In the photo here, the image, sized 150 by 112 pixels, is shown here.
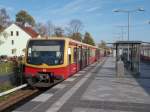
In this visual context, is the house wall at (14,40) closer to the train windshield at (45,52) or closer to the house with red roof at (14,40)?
the house with red roof at (14,40)

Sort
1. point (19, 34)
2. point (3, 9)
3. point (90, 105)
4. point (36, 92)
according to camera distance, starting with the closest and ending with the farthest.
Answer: point (90, 105), point (36, 92), point (19, 34), point (3, 9)

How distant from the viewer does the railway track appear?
549 inches

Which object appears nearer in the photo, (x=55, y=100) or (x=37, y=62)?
(x=55, y=100)

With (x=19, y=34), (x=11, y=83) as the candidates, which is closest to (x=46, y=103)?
(x=11, y=83)

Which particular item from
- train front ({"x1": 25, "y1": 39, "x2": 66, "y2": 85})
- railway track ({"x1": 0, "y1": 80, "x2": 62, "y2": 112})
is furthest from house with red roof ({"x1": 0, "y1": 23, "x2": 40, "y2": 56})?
railway track ({"x1": 0, "y1": 80, "x2": 62, "y2": 112})

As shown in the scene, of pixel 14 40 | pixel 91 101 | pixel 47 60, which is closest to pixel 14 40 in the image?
pixel 14 40

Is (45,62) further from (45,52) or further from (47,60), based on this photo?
(45,52)

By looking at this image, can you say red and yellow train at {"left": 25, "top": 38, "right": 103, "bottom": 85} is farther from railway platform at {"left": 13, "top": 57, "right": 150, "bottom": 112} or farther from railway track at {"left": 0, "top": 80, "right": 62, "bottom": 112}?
railway platform at {"left": 13, "top": 57, "right": 150, "bottom": 112}

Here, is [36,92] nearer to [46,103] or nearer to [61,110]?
[46,103]

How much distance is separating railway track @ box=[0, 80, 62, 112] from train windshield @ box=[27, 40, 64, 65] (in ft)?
4.25

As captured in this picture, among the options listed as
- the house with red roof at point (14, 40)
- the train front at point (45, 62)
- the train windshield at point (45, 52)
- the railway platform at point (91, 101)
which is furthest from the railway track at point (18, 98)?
the house with red roof at point (14, 40)

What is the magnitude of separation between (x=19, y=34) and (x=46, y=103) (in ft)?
261

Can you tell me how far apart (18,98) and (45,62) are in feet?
8.92

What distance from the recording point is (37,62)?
715 inches
